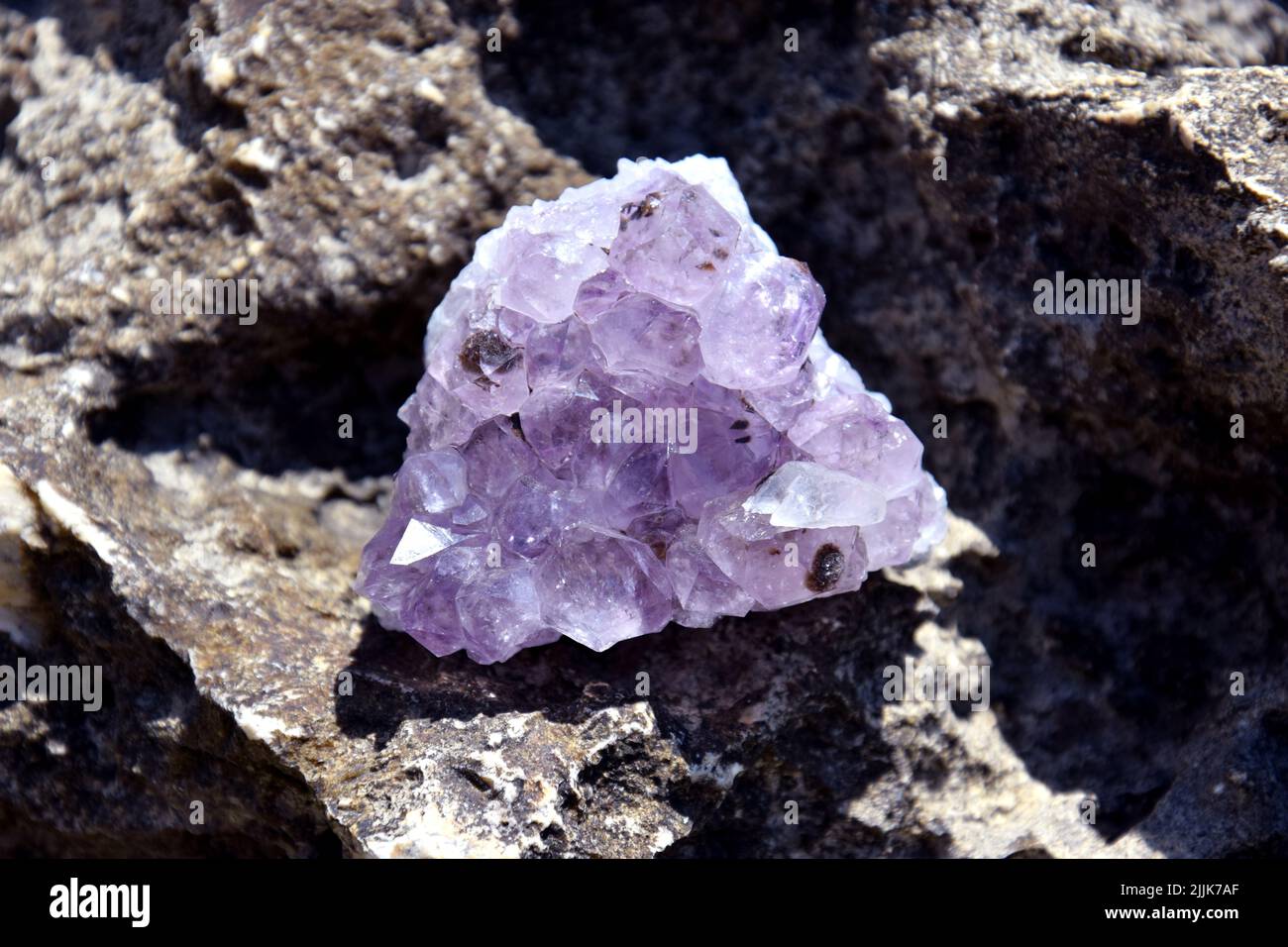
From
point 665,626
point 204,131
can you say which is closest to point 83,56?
point 204,131

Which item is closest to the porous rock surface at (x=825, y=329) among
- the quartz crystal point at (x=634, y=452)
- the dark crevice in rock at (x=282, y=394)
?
the dark crevice in rock at (x=282, y=394)

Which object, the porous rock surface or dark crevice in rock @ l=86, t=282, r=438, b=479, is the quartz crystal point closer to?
the porous rock surface

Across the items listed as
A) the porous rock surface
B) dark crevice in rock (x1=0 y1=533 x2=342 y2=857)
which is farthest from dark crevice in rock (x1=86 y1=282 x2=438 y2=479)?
dark crevice in rock (x1=0 y1=533 x2=342 y2=857)

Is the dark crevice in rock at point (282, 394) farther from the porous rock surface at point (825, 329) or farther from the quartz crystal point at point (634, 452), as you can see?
the quartz crystal point at point (634, 452)

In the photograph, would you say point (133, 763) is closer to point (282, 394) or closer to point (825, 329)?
point (282, 394)

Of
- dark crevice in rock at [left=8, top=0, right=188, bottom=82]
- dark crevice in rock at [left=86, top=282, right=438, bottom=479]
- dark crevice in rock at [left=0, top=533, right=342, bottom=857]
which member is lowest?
dark crevice in rock at [left=0, top=533, right=342, bottom=857]
